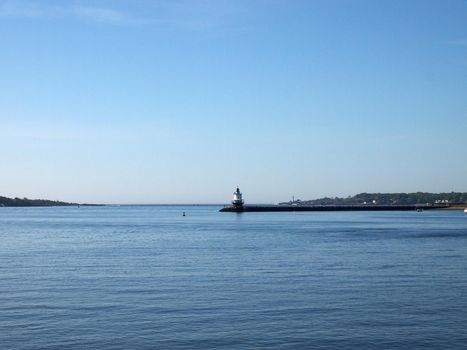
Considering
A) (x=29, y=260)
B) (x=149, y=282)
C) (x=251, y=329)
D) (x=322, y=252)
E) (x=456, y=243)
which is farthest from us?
(x=456, y=243)

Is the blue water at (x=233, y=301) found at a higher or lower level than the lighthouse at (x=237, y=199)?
lower

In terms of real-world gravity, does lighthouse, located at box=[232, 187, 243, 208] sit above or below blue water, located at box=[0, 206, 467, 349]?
above

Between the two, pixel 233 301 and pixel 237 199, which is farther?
pixel 237 199

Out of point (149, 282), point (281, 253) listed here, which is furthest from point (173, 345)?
point (281, 253)

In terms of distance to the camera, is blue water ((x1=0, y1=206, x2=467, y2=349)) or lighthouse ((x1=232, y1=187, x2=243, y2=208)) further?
lighthouse ((x1=232, y1=187, x2=243, y2=208))

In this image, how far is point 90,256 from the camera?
4428 centimetres

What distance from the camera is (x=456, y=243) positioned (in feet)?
190

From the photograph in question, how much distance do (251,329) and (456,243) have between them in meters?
42.2

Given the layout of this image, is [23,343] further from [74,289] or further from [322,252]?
[322,252]

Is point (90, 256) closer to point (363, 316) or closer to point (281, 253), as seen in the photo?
point (281, 253)

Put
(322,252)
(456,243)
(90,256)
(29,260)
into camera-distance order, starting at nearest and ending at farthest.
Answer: (29,260)
(90,256)
(322,252)
(456,243)

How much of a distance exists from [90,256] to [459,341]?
2999cm

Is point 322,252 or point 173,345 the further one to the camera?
point 322,252

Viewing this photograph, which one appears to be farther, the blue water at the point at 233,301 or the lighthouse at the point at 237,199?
the lighthouse at the point at 237,199
